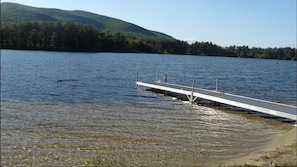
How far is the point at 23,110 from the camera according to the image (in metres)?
17.1

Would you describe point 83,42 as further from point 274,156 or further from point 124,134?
point 274,156

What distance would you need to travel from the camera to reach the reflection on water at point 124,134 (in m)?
10.6

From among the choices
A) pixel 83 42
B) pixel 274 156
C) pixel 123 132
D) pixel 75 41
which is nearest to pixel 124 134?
pixel 123 132

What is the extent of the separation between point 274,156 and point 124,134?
5892 mm

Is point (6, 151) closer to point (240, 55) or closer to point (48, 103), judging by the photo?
point (48, 103)

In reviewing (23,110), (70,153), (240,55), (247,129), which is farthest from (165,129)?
(240,55)

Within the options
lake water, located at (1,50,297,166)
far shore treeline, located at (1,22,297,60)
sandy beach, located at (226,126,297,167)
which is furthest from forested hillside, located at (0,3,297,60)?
sandy beach, located at (226,126,297,167)

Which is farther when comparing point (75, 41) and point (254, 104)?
point (75, 41)

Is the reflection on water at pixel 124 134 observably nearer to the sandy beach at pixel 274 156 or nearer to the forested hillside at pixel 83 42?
the sandy beach at pixel 274 156

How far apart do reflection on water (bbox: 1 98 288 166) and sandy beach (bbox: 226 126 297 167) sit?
0.58 m

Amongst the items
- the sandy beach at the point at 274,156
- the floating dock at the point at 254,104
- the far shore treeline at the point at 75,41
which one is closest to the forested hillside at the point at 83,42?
the far shore treeline at the point at 75,41

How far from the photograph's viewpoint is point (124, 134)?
1348 centimetres

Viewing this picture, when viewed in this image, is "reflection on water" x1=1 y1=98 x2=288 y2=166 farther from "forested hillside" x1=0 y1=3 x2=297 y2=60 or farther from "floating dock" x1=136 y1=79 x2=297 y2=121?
"forested hillside" x1=0 y1=3 x2=297 y2=60

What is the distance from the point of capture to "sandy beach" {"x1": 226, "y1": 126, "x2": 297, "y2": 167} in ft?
31.7
